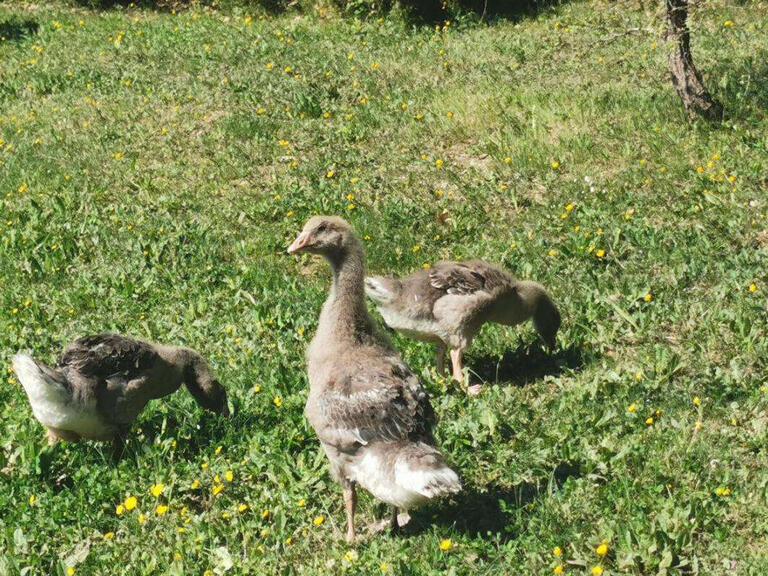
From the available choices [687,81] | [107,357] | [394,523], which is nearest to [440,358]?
[394,523]

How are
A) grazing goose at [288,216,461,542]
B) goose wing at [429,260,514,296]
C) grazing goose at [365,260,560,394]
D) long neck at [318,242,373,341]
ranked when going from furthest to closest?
goose wing at [429,260,514,296], grazing goose at [365,260,560,394], long neck at [318,242,373,341], grazing goose at [288,216,461,542]

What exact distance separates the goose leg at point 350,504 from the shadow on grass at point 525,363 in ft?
7.21

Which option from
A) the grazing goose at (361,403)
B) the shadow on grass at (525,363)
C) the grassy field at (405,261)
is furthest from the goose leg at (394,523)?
the shadow on grass at (525,363)

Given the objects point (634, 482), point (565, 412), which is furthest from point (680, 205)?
point (634, 482)

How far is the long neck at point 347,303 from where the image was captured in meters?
6.66

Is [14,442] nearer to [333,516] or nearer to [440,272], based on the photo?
[333,516]

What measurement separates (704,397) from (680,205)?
11.6 feet

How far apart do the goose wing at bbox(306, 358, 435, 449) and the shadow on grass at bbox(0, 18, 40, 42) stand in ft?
48.6

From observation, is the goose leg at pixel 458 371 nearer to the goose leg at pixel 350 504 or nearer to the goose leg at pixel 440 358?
the goose leg at pixel 440 358

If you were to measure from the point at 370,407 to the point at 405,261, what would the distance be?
4522 millimetres

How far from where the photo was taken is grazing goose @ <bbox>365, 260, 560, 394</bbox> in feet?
26.4

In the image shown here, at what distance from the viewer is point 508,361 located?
8.60m

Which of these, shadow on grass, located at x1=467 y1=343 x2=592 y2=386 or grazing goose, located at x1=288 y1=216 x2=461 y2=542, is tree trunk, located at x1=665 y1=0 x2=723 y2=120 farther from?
grazing goose, located at x1=288 y1=216 x2=461 y2=542

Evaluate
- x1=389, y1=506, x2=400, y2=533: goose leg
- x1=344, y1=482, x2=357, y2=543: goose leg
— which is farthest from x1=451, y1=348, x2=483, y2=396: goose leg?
x1=344, y1=482, x2=357, y2=543: goose leg
